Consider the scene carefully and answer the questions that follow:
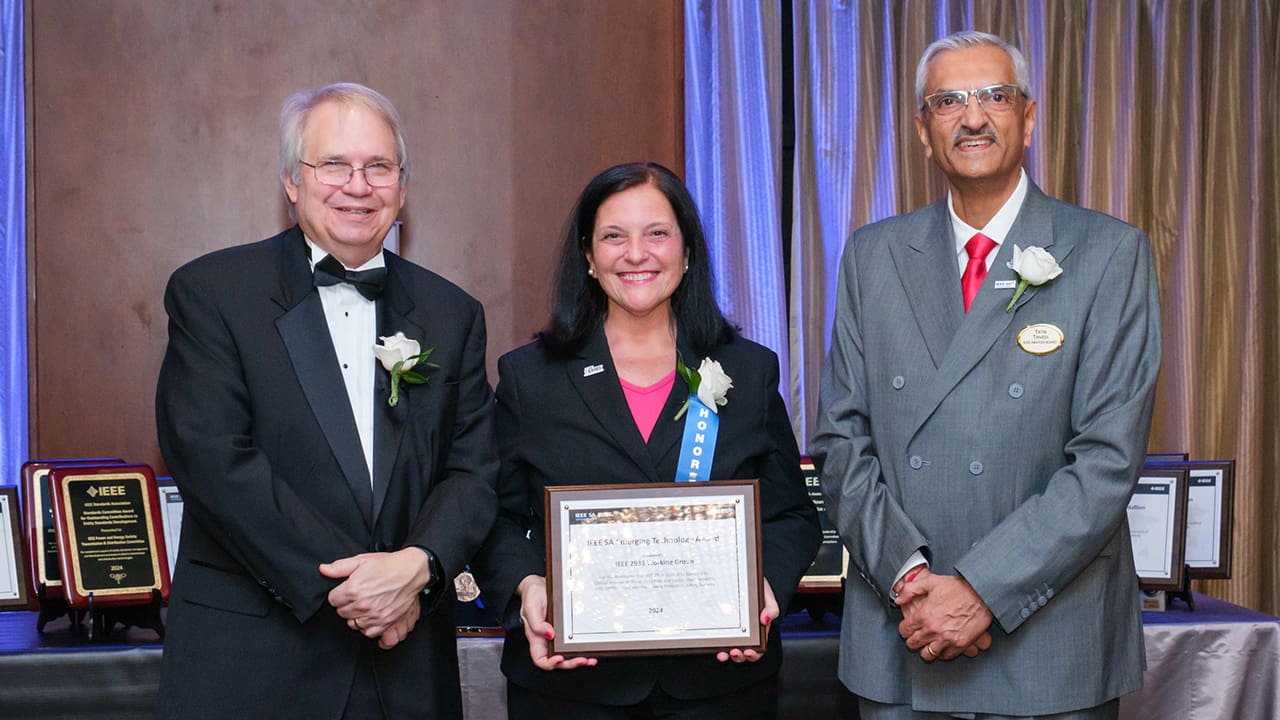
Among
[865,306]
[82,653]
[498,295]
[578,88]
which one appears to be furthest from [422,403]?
[578,88]

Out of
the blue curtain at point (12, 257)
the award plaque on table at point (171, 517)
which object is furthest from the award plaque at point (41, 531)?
the blue curtain at point (12, 257)

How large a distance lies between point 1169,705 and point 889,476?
127 cm

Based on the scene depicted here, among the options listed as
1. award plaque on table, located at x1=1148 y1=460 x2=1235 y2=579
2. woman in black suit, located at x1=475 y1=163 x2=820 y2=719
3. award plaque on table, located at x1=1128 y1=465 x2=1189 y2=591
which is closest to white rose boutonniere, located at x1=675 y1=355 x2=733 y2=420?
woman in black suit, located at x1=475 y1=163 x2=820 y2=719

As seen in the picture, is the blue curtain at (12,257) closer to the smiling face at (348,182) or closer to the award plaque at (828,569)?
the smiling face at (348,182)

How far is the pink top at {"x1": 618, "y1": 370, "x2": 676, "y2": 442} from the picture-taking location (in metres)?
2.36

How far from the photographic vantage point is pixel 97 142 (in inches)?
149

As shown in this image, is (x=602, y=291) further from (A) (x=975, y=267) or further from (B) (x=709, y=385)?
(A) (x=975, y=267)

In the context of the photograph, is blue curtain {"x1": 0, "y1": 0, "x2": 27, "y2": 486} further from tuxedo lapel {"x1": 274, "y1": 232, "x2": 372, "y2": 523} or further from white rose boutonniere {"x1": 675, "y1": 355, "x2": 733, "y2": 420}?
white rose boutonniere {"x1": 675, "y1": 355, "x2": 733, "y2": 420}

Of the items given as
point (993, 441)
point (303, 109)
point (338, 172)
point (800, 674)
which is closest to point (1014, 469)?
point (993, 441)

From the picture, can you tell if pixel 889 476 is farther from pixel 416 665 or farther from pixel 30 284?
pixel 30 284

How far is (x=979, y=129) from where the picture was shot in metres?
2.22

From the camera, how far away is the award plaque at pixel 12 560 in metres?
3.04

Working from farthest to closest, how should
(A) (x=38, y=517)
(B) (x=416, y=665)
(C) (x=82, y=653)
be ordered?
(A) (x=38, y=517) → (C) (x=82, y=653) → (B) (x=416, y=665)

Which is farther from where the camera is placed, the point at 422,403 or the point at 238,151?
the point at 238,151
